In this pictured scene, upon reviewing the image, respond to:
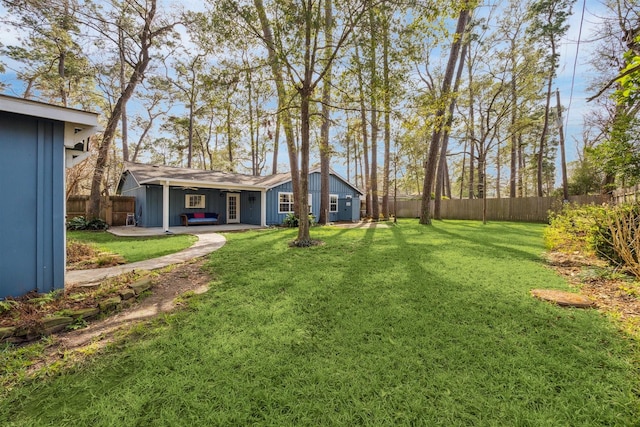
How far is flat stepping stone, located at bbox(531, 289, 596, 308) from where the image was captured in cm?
316

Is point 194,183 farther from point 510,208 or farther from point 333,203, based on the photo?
point 510,208

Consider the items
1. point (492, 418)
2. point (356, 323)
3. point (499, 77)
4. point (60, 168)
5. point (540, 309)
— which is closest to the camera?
point (492, 418)

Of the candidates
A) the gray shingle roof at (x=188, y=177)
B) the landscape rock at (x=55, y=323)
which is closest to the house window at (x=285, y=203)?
the gray shingle roof at (x=188, y=177)

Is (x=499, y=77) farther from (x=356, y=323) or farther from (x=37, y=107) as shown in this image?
(x=37, y=107)

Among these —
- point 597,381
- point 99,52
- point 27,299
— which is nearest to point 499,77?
point 597,381

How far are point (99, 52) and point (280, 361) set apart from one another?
1777cm

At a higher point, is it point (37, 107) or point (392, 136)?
point (392, 136)

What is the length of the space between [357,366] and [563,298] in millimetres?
3028

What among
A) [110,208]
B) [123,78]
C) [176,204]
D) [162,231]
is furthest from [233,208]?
[123,78]

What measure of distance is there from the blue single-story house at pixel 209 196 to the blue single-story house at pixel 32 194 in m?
7.78

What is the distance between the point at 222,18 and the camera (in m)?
6.39

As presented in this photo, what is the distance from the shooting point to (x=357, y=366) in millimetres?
2125

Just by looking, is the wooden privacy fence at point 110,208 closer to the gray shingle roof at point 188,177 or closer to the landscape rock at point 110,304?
the gray shingle roof at point 188,177

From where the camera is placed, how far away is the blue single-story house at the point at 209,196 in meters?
12.5
